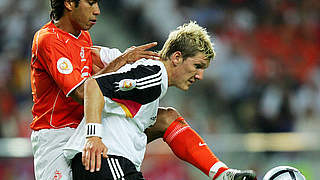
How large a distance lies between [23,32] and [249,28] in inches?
120

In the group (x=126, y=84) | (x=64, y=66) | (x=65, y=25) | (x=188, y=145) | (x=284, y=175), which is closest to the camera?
(x=126, y=84)

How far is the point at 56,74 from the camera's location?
342 centimetres

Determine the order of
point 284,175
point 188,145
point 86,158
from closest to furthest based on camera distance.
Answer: point 86,158
point 284,175
point 188,145

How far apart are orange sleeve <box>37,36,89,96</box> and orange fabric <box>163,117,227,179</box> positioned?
2.62 feet

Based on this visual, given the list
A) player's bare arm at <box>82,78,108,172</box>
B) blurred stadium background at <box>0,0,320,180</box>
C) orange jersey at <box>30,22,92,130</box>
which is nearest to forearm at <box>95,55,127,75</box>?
orange jersey at <box>30,22,92,130</box>

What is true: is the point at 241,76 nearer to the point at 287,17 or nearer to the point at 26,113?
the point at 287,17

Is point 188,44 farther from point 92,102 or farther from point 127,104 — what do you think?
point 92,102

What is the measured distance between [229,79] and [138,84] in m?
4.46

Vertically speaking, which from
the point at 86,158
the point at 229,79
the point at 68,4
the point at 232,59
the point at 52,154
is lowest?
the point at 229,79

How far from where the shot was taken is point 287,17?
8375 millimetres

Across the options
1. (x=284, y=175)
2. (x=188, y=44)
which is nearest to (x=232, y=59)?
(x=284, y=175)

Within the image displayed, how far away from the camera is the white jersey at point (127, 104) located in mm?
3246

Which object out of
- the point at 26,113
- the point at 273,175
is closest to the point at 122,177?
the point at 273,175

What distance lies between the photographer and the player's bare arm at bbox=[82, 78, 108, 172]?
304 centimetres
